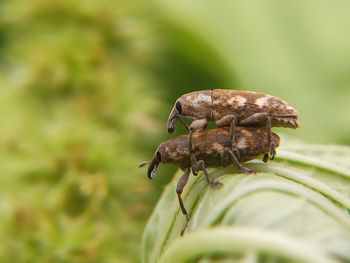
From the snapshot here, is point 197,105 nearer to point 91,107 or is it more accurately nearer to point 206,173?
point 206,173

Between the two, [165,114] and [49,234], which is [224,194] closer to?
[49,234]

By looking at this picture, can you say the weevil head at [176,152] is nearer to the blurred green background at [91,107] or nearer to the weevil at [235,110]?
the weevil at [235,110]

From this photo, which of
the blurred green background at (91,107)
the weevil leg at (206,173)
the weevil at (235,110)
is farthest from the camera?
the blurred green background at (91,107)

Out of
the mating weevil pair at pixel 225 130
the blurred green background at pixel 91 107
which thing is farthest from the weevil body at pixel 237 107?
the blurred green background at pixel 91 107

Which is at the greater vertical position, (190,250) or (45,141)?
(190,250)

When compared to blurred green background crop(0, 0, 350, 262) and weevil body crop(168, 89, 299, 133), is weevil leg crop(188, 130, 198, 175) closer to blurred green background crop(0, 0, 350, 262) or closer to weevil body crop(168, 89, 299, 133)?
weevil body crop(168, 89, 299, 133)

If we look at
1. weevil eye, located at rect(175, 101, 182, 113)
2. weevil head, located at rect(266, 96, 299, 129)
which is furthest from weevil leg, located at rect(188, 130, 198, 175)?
weevil head, located at rect(266, 96, 299, 129)

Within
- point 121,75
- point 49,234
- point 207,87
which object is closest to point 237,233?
point 49,234
